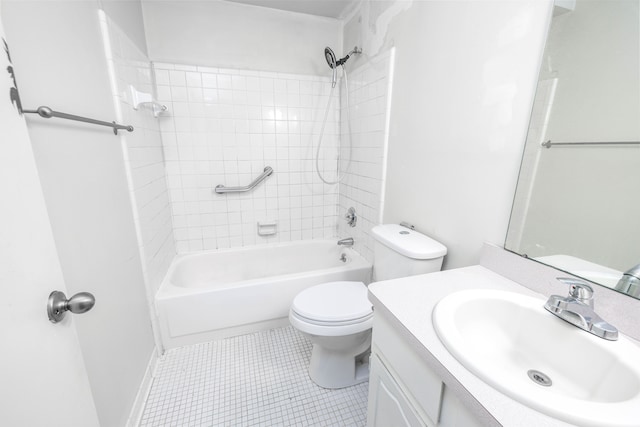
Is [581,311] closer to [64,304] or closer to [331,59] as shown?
[64,304]

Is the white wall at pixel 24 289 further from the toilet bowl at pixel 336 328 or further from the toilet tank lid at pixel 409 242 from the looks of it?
the toilet tank lid at pixel 409 242

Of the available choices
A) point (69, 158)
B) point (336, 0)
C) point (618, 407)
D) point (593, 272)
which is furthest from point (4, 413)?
point (336, 0)

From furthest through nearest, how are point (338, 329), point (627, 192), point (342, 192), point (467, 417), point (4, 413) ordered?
point (342, 192), point (338, 329), point (627, 192), point (467, 417), point (4, 413)

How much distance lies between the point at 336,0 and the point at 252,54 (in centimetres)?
72

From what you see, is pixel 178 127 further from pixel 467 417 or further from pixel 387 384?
pixel 467 417

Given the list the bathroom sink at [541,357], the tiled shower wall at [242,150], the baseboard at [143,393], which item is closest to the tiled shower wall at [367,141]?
the tiled shower wall at [242,150]

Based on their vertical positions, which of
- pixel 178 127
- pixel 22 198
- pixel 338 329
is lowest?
pixel 338 329

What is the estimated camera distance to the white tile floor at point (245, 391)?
1260 mm

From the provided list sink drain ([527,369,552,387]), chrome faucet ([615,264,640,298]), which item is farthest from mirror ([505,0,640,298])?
sink drain ([527,369,552,387])

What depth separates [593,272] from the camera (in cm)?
74

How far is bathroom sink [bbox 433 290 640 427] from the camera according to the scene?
0.45 metres

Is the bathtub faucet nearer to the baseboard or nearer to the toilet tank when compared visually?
the toilet tank

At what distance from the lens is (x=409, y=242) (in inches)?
49.3

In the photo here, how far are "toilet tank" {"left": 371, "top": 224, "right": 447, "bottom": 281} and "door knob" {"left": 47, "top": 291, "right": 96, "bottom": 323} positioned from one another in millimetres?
1092
